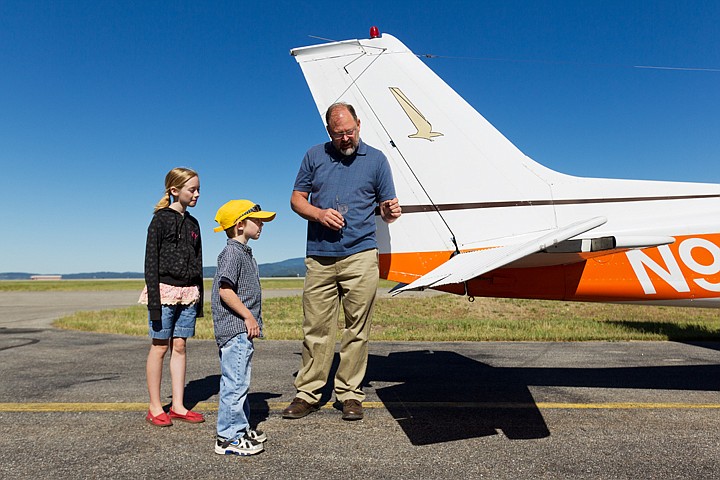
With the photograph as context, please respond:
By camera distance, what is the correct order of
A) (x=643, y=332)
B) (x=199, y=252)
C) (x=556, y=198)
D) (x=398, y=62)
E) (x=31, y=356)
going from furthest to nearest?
1. (x=643, y=332)
2. (x=31, y=356)
3. (x=398, y=62)
4. (x=556, y=198)
5. (x=199, y=252)

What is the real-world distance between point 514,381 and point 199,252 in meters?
3.06

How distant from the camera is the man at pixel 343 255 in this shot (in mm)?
3424

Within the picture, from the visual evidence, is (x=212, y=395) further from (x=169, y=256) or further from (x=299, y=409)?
(x=169, y=256)

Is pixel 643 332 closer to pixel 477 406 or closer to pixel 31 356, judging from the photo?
pixel 477 406

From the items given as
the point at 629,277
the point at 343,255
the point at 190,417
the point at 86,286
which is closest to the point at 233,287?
the point at 343,255

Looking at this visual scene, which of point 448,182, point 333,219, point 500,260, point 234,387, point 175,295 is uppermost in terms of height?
point 448,182

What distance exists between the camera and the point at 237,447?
103 inches

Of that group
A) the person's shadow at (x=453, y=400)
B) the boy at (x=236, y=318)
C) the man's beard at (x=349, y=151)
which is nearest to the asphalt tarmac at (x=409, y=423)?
the person's shadow at (x=453, y=400)

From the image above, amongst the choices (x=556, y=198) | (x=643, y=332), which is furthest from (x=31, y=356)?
(x=643, y=332)

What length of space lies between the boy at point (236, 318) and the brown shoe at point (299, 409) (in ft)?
1.25

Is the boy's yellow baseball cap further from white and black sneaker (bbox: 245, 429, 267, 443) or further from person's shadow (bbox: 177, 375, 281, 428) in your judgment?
person's shadow (bbox: 177, 375, 281, 428)

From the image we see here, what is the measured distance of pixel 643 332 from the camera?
26.6 ft

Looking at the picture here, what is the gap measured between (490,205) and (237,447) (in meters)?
2.66

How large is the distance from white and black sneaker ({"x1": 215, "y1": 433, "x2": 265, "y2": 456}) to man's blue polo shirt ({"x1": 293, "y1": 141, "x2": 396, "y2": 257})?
1337mm
